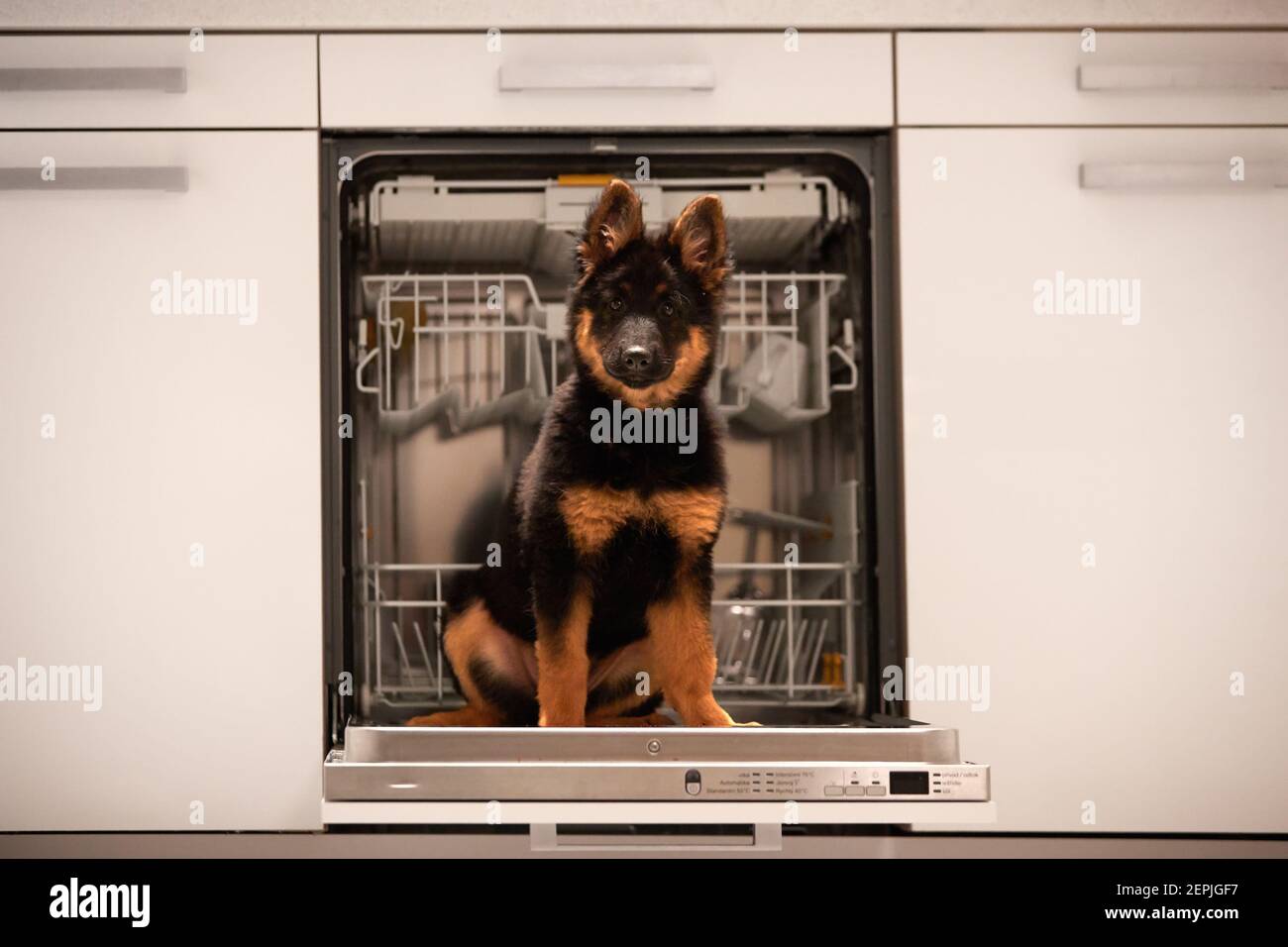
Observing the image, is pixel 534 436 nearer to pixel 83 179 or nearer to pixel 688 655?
pixel 688 655

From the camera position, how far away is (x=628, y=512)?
5.19ft

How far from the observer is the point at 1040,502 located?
183 centimetres

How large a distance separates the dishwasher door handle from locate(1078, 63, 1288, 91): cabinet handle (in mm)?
1221

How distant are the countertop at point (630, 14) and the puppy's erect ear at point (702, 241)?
0.43m

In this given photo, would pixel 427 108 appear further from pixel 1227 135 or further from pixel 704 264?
pixel 1227 135

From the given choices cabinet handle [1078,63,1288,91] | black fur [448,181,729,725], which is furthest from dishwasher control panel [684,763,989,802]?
cabinet handle [1078,63,1288,91]

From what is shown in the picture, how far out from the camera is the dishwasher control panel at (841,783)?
1.32 meters

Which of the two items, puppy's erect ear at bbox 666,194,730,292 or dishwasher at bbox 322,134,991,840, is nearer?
dishwasher at bbox 322,134,991,840

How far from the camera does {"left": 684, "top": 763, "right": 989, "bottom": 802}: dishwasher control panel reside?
1323mm

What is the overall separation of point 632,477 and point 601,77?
0.65 m

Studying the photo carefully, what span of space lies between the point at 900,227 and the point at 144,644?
4.30 ft

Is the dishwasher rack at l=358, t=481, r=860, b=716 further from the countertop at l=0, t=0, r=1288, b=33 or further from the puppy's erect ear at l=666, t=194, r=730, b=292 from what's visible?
the countertop at l=0, t=0, r=1288, b=33

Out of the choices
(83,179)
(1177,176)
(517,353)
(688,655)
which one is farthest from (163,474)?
(1177,176)

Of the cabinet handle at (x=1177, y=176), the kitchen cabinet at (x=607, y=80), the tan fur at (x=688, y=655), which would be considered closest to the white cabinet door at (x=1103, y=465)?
the cabinet handle at (x=1177, y=176)
